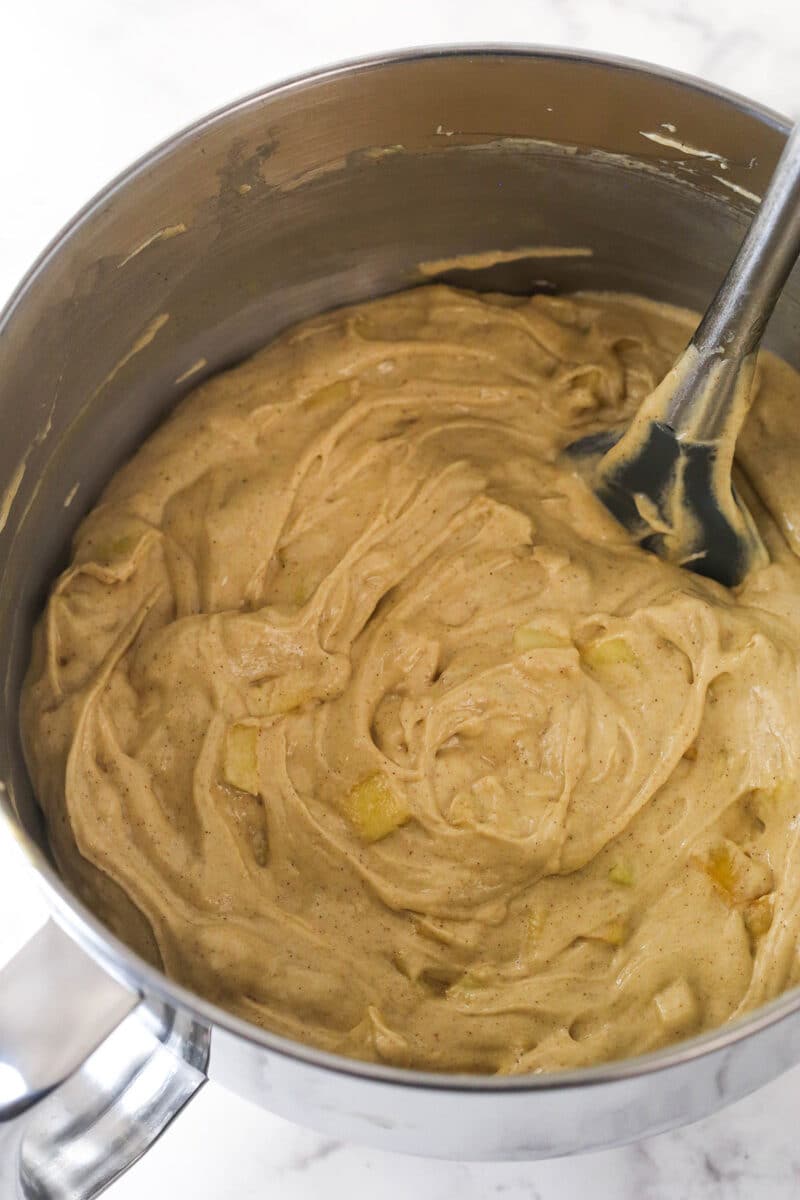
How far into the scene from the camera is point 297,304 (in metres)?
2.10

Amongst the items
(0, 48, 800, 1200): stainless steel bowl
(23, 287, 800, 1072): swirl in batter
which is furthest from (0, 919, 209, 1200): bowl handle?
(23, 287, 800, 1072): swirl in batter

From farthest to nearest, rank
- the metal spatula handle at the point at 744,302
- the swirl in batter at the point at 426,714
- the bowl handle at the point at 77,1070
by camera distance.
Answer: the swirl in batter at the point at 426,714 < the metal spatula handle at the point at 744,302 < the bowl handle at the point at 77,1070

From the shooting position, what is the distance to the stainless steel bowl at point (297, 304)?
122 cm

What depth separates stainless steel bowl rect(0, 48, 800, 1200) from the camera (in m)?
1.22

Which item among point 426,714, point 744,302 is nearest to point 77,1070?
point 426,714

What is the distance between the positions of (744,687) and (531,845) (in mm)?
400

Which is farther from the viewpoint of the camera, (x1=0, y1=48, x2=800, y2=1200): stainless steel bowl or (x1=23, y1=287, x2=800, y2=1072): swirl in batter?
(x1=23, y1=287, x2=800, y2=1072): swirl in batter

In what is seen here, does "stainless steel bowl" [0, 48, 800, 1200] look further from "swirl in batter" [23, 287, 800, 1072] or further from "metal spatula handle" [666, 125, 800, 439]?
"metal spatula handle" [666, 125, 800, 439]

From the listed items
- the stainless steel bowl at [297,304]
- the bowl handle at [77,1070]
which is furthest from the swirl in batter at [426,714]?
the bowl handle at [77,1070]

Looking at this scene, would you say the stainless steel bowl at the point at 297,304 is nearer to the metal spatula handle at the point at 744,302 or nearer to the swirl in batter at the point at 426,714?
the swirl in batter at the point at 426,714

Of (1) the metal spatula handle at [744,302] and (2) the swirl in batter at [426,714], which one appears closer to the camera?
(1) the metal spatula handle at [744,302]

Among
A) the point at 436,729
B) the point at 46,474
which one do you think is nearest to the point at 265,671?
the point at 436,729

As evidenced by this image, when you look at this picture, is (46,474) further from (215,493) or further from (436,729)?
(436,729)

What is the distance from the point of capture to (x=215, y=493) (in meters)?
1.97
